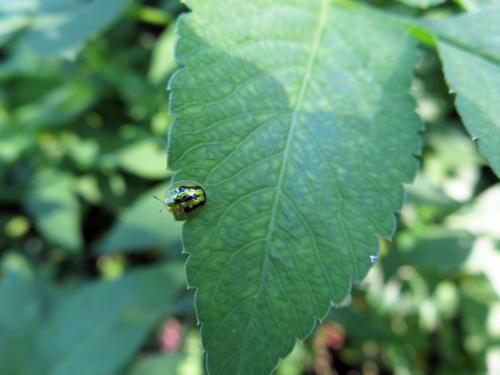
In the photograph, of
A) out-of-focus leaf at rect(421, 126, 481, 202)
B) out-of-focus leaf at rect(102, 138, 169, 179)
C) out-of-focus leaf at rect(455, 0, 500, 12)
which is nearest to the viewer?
out-of-focus leaf at rect(455, 0, 500, 12)

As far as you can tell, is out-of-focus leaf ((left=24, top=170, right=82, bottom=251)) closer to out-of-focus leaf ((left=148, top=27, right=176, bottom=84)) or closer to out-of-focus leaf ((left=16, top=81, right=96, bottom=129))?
out-of-focus leaf ((left=16, top=81, right=96, bottom=129))

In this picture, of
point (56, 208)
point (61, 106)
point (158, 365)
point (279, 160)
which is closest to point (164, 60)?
point (61, 106)

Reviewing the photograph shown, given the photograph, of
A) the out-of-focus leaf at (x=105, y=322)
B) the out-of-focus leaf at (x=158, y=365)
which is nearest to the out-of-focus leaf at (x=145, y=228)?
the out-of-focus leaf at (x=105, y=322)

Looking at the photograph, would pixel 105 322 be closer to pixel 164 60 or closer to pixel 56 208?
pixel 56 208

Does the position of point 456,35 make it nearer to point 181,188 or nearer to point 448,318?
point 181,188

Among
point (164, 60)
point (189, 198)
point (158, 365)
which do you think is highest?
point (189, 198)

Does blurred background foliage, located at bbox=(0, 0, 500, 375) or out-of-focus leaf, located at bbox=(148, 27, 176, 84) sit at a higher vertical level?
out-of-focus leaf, located at bbox=(148, 27, 176, 84)

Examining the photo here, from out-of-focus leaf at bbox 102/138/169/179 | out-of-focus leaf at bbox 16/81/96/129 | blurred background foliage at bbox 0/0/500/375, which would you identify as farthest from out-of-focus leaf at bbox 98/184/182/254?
out-of-focus leaf at bbox 16/81/96/129

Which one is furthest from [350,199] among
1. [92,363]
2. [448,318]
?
[448,318]
